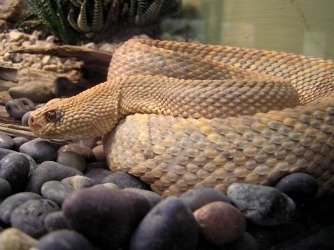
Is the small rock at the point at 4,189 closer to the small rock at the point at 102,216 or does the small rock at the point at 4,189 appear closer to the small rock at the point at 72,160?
the small rock at the point at 102,216

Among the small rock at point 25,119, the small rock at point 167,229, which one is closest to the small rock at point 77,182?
the small rock at point 167,229

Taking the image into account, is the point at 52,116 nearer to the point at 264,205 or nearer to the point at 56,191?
the point at 56,191

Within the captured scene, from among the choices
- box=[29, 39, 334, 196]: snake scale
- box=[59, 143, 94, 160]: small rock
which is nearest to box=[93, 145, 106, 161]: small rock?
box=[59, 143, 94, 160]: small rock

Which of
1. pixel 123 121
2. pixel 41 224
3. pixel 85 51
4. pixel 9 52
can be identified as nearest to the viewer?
pixel 41 224

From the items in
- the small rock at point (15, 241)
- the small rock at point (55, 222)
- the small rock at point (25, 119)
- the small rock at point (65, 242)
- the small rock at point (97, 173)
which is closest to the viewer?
the small rock at point (65, 242)

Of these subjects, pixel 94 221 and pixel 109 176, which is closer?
pixel 94 221

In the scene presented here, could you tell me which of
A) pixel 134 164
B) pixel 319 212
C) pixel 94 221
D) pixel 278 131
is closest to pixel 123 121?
pixel 134 164

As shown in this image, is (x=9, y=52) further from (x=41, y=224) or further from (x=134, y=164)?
(x=41, y=224)
